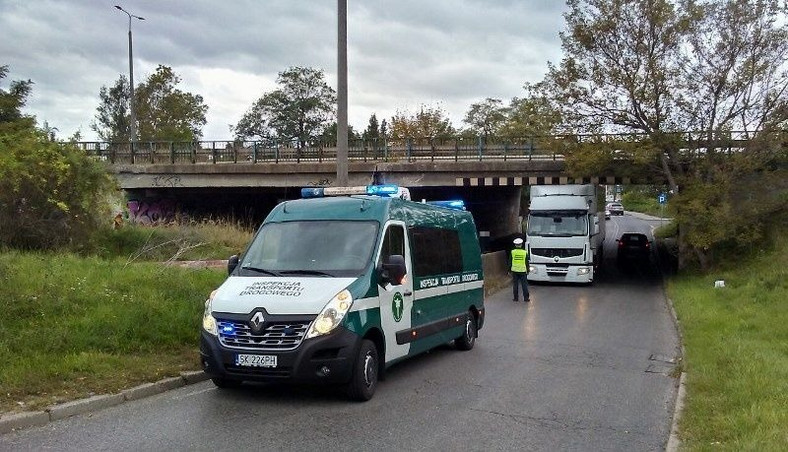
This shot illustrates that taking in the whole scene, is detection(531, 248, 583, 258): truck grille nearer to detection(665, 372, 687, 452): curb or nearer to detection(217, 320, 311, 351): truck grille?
detection(665, 372, 687, 452): curb

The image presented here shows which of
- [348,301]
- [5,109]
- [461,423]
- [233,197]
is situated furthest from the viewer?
[233,197]

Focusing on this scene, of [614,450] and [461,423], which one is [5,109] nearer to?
[461,423]

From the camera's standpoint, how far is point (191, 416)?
7.26 meters

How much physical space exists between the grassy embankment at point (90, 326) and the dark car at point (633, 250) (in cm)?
2678

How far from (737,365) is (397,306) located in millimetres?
4629

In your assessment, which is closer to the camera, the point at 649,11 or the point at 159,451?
the point at 159,451

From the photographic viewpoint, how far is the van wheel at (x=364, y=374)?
7.81m

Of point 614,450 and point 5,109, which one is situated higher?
point 5,109

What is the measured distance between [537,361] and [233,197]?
1250 inches

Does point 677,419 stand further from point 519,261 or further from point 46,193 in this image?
point 46,193

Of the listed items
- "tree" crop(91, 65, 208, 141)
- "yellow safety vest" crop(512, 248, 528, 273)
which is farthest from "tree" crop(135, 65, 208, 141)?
"yellow safety vest" crop(512, 248, 528, 273)

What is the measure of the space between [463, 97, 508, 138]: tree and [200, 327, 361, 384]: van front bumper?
79.5 meters

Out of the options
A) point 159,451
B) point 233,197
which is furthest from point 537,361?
point 233,197

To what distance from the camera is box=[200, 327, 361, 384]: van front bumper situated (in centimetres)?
745
